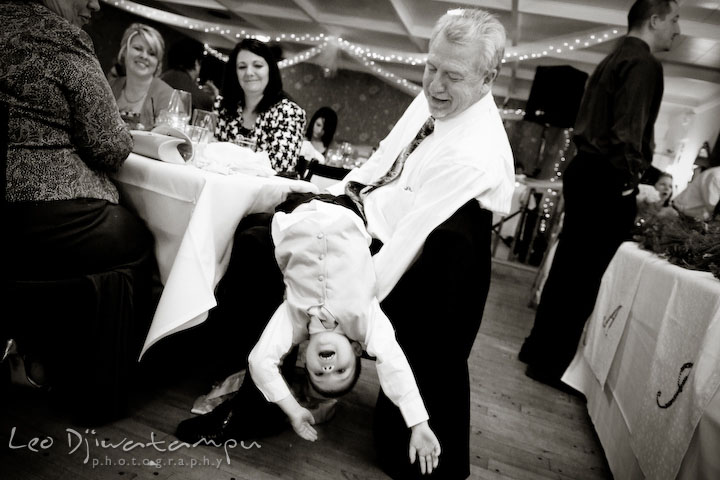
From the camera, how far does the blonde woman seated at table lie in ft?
7.84

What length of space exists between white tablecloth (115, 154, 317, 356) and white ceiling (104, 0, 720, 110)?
5191mm

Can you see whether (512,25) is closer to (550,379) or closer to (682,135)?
(682,135)

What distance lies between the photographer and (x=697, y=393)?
1.05 metres

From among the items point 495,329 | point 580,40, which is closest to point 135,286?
point 495,329

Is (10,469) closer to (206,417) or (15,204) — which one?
(206,417)

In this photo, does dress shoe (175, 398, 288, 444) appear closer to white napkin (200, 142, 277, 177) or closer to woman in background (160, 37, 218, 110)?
white napkin (200, 142, 277, 177)

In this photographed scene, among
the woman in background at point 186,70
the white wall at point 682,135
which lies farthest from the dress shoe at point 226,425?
the white wall at point 682,135

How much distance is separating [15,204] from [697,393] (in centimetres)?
169

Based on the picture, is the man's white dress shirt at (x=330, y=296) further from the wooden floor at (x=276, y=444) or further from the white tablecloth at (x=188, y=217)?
the wooden floor at (x=276, y=444)

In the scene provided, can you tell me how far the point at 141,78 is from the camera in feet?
8.00

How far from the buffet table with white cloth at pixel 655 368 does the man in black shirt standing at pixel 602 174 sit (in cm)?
16

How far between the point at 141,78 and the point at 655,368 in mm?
2599

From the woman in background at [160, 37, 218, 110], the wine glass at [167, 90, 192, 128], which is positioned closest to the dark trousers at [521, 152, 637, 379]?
the wine glass at [167, 90, 192, 128]

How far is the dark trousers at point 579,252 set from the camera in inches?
89.0
